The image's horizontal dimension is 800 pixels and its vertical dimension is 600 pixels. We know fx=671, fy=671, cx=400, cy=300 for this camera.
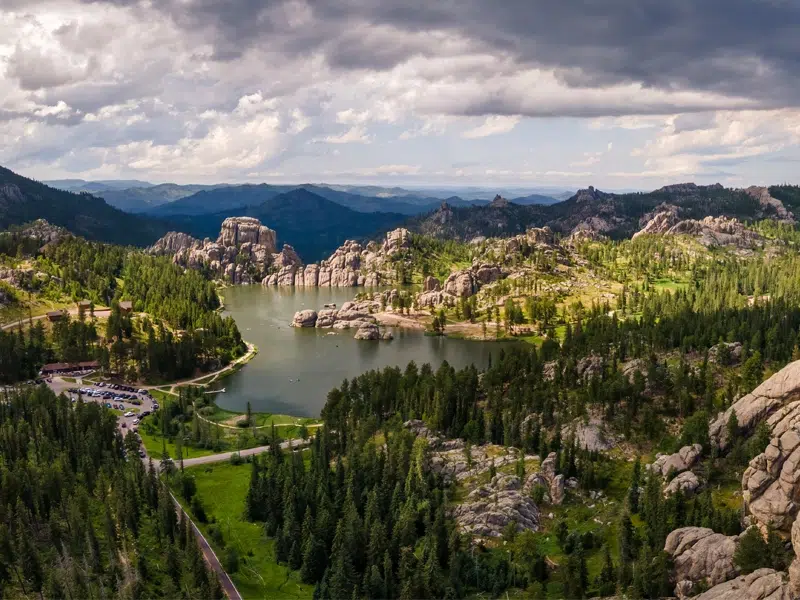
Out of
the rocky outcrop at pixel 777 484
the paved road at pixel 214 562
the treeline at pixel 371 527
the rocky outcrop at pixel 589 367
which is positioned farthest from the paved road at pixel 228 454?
the rocky outcrop at pixel 777 484

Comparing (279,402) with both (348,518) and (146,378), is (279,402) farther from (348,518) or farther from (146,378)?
(348,518)

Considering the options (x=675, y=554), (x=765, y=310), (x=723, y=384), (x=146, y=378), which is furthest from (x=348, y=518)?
(x=765, y=310)

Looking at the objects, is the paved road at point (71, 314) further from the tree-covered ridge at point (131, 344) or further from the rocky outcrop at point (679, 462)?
the rocky outcrop at point (679, 462)

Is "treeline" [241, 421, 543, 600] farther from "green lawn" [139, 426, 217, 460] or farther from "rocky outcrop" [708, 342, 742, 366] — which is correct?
"rocky outcrop" [708, 342, 742, 366]

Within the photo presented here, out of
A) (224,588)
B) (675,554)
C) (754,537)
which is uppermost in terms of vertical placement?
(754,537)

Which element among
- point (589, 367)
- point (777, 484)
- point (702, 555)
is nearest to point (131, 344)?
point (589, 367)
